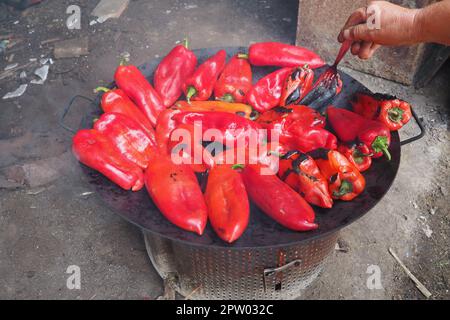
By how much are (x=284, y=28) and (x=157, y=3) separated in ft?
5.58

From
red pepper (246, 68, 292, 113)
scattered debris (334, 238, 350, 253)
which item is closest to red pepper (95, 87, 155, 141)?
red pepper (246, 68, 292, 113)

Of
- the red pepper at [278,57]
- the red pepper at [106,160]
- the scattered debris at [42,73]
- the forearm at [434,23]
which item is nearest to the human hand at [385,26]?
the forearm at [434,23]

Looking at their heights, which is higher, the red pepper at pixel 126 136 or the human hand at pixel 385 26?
the human hand at pixel 385 26

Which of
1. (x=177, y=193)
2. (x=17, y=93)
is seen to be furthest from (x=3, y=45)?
(x=177, y=193)

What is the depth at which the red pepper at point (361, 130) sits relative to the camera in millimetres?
2207

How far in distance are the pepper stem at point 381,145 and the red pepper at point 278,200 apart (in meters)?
0.51

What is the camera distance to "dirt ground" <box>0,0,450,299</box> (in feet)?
9.88

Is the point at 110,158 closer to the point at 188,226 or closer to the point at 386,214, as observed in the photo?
the point at 188,226

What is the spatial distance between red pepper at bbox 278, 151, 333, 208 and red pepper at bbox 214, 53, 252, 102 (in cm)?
65

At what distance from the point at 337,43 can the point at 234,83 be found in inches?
83.7

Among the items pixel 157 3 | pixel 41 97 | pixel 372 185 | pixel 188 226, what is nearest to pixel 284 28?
Result: pixel 157 3

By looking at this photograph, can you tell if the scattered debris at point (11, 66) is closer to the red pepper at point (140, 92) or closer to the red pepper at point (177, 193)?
the red pepper at point (140, 92)

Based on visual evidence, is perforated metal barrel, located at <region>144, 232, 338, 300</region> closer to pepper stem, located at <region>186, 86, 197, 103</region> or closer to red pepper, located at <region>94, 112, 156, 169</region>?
red pepper, located at <region>94, 112, 156, 169</region>

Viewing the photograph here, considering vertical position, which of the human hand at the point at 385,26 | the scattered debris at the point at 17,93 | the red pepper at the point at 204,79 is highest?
the human hand at the point at 385,26
